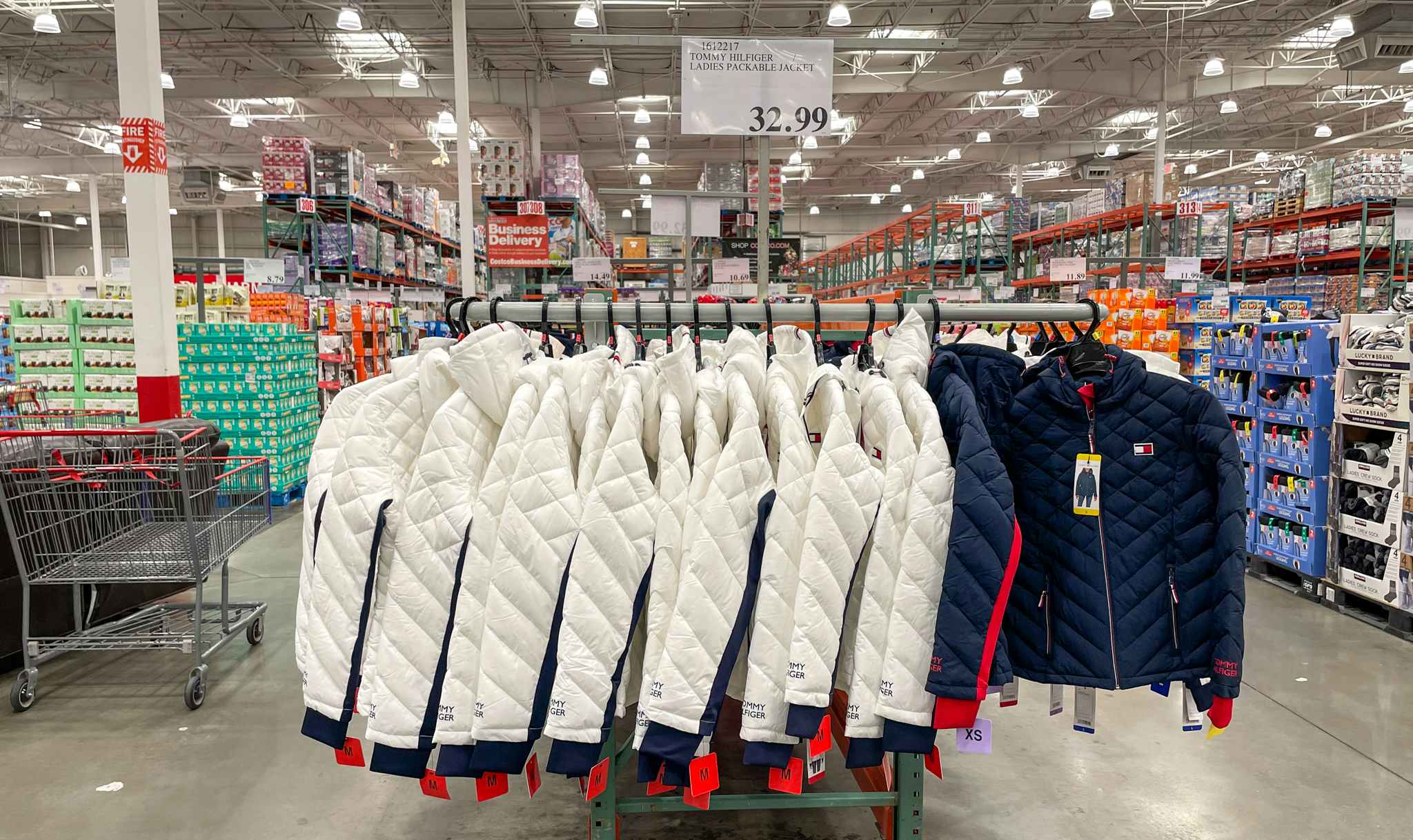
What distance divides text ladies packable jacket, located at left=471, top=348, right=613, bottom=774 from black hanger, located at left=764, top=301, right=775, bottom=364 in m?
0.66

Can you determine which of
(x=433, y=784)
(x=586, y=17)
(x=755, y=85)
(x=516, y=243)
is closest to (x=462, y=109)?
(x=516, y=243)

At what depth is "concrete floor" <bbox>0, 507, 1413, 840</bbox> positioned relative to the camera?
9.33 feet

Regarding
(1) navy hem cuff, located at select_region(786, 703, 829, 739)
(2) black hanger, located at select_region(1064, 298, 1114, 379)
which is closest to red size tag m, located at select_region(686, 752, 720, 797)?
(1) navy hem cuff, located at select_region(786, 703, 829, 739)

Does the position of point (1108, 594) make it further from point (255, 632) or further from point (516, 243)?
point (516, 243)

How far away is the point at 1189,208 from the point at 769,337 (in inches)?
396

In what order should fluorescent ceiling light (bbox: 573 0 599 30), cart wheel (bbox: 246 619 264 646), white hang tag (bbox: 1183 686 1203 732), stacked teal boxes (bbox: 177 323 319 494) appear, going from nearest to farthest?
white hang tag (bbox: 1183 686 1203 732)
cart wheel (bbox: 246 619 264 646)
stacked teal boxes (bbox: 177 323 319 494)
fluorescent ceiling light (bbox: 573 0 599 30)

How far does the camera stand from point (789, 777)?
6.07 feet

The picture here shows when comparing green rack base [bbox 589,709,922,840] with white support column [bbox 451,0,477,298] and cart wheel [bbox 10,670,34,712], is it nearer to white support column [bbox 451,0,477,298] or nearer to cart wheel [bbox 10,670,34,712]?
cart wheel [bbox 10,670,34,712]

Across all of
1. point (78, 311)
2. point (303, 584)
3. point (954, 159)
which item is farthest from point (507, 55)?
point (303, 584)

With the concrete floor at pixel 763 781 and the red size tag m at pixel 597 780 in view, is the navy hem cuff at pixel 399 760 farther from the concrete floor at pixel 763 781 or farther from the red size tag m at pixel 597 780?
the concrete floor at pixel 763 781

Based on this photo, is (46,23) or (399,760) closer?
(399,760)

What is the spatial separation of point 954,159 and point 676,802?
2237 cm

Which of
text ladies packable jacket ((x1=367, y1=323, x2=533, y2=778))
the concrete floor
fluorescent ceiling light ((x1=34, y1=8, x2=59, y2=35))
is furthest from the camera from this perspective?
fluorescent ceiling light ((x1=34, y1=8, x2=59, y2=35))

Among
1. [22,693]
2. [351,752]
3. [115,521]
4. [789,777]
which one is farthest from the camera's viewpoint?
[115,521]
